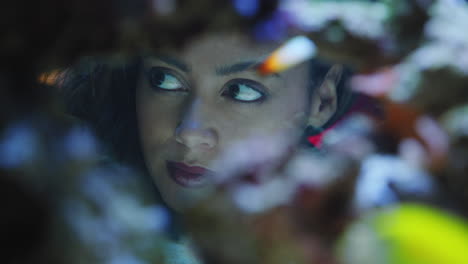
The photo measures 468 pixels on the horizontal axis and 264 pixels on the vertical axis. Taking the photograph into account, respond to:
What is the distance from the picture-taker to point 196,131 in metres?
0.54

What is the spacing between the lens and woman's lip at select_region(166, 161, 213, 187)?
54 centimetres

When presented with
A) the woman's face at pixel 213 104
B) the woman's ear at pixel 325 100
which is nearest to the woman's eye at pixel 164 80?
the woman's face at pixel 213 104

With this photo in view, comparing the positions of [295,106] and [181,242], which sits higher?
[295,106]

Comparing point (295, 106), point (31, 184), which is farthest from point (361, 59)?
point (31, 184)

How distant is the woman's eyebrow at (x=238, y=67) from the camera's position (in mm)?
535

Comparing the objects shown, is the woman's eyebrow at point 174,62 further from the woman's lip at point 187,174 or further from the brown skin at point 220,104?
the woman's lip at point 187,174

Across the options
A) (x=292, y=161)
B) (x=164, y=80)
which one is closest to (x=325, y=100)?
A: (x=292, y=161)

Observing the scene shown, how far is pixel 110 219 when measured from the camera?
1.57ft

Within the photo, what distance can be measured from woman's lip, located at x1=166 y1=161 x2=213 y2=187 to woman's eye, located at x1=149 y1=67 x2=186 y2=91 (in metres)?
0.09

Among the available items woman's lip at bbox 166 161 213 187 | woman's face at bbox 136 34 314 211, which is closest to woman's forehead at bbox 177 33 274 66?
woman's face at bbox 136 34 314 211

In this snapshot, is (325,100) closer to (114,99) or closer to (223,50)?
(223,50)

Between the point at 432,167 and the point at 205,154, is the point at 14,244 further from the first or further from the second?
the point at 432,167

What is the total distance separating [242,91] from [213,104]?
0.04 meters

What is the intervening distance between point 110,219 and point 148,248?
0.05 metres
